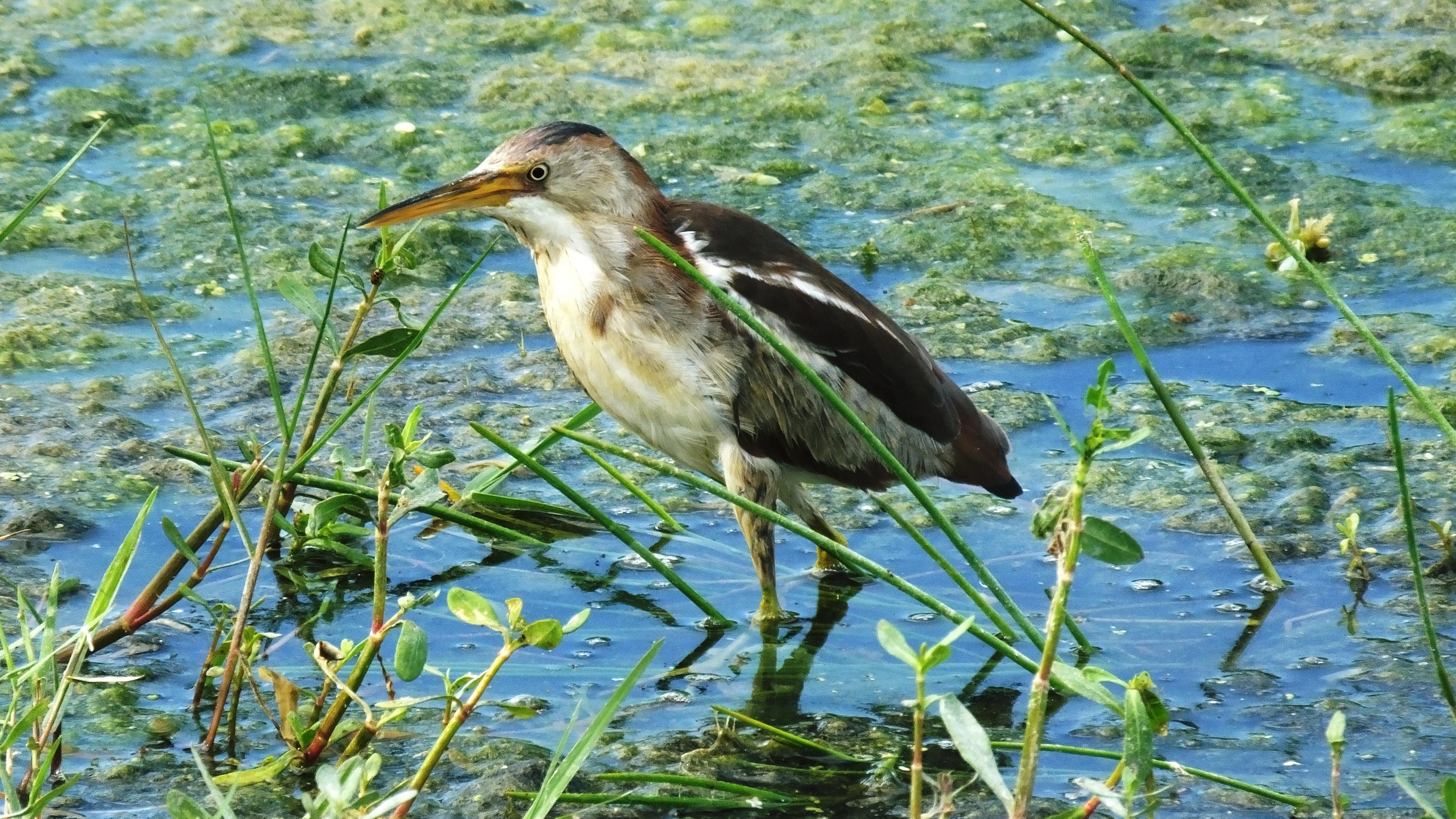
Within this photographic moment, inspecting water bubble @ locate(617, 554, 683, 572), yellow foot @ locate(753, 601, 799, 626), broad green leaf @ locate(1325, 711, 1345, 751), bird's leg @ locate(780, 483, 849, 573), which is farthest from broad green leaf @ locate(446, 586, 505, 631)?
bird's leg @ locate(780, 483, 849, 573)

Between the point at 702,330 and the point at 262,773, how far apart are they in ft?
4.75

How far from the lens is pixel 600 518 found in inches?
121

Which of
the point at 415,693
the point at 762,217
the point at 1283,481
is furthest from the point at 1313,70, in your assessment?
the point at 415,693

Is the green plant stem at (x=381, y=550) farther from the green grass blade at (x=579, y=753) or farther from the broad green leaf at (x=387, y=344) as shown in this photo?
the green grass blade at (x=579, y=753)

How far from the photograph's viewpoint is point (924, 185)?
5789 millimetres

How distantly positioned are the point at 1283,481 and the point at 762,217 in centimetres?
209

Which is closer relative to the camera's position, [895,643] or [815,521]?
[895,643]

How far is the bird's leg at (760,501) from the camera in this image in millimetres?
3729

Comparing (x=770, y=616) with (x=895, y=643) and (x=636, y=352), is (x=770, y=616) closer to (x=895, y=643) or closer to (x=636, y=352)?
(x=636, y=352)

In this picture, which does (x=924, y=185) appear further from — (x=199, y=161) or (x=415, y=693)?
(x=415, y=693)

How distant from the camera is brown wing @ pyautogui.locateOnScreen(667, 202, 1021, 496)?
3740 millimetres

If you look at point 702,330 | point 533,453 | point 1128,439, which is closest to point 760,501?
point 702,330

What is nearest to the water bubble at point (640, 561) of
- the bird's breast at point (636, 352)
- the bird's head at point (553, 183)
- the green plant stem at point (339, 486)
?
the bird's breast at point (636, 352)

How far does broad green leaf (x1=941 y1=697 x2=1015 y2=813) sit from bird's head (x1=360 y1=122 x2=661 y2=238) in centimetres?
201
